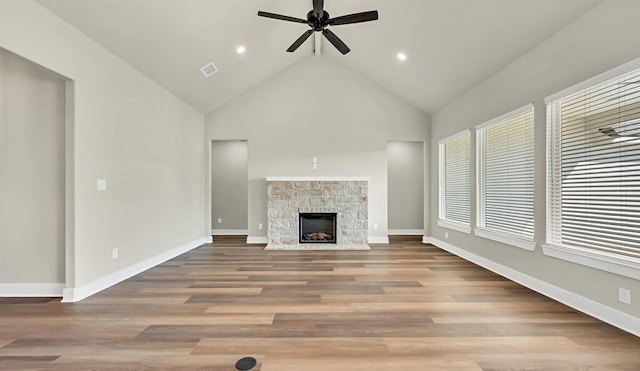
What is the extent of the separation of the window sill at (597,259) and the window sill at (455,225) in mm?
1821

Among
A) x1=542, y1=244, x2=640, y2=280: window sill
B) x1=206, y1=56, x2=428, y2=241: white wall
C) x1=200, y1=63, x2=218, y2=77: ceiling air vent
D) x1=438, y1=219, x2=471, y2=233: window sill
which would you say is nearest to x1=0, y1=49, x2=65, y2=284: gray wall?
x1=200, y1=63, x2=218, y2=77: ceiling air vent

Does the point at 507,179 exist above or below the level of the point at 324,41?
below

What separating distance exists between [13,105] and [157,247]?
2.44m

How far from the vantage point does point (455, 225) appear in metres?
5.56

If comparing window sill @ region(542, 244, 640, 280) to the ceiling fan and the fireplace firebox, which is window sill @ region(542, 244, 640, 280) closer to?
the ceiling fan

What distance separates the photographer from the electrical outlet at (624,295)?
2.45 m

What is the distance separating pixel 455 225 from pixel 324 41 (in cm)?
414

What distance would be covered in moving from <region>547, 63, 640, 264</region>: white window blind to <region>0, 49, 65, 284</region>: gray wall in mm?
5063

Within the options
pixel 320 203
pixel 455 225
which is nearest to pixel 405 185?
pixel 455 225

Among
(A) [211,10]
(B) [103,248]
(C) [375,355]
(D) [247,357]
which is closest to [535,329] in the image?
(C) [375,355]

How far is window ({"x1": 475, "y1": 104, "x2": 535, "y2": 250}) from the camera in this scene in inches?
146

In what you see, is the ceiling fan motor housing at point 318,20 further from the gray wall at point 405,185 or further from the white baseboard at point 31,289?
the gray wall at point 405,185

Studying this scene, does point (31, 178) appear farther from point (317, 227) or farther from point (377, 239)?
point (377, 239)

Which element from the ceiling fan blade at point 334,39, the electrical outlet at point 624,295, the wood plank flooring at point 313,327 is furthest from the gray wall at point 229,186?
the electrical outlet at point 624,295
